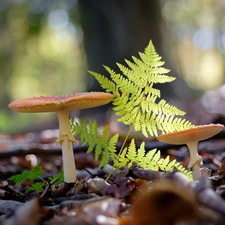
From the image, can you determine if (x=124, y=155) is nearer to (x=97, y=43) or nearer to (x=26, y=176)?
(x=26, y=176)

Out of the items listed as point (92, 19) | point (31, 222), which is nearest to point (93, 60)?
point (92, 19)

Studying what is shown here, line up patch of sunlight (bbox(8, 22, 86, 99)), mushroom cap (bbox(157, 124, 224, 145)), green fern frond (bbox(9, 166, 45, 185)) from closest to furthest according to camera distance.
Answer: mushroom cap (bbox(157, 124, 224, 145))
green fern frond (bbox(9, 166, 45, 185))
patch of sunlight (bbox(8, 22, 86, 99))

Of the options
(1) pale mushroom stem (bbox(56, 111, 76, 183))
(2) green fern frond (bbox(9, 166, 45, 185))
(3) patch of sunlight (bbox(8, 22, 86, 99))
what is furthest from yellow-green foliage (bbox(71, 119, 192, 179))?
(3) patch of sunlight (bbox(8, 22, 86, 99))

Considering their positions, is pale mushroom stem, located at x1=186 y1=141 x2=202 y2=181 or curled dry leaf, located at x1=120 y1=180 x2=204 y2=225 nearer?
curled dry leaf, located at x1=120 y1=180 x2=204 y2=225

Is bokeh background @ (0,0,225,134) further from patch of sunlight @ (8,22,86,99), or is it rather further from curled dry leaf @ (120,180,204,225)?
curled dry leaf @ (120,180,204,225)

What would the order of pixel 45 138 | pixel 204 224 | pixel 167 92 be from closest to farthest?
pixel 204 224 < pixel 45 138 < pixel 167 92

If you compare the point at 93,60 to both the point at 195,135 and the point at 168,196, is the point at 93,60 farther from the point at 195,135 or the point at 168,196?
the point at 168,196
